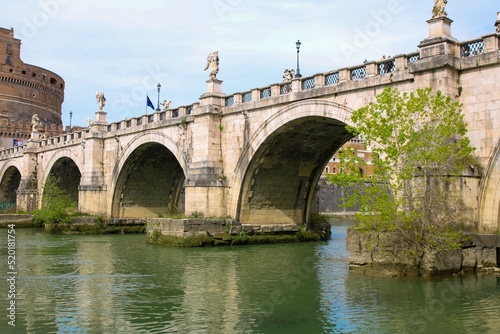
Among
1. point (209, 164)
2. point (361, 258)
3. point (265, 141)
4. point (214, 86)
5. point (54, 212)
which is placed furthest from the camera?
point (54, 212)

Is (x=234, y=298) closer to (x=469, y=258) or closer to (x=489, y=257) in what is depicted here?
(x=469, y=258)

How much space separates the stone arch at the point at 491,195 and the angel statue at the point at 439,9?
432 cm

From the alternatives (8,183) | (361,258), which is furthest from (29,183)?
(361,258)

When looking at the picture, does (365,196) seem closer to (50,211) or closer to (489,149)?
(489,149)

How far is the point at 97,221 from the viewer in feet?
118

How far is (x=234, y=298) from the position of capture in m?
13.6

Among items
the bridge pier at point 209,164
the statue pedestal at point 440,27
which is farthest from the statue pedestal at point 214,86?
the statue pedestal at point 440,27

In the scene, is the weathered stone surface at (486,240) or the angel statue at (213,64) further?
the angel statue at (213,64)

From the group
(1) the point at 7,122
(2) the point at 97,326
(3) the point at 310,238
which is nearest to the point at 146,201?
(3) the point at 310,238

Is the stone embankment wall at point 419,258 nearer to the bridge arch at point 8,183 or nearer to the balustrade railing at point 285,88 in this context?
the balustrade railing at point 285,88

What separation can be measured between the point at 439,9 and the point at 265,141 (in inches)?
400

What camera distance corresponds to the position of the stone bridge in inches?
669

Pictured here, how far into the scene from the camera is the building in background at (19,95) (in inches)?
2963

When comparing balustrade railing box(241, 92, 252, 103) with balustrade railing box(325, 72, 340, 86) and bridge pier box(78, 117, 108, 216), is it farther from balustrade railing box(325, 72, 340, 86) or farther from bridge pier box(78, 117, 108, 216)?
bridge pier box(78, 117, 108, 216)
